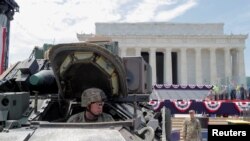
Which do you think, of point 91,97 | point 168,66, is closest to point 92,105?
point 91,97

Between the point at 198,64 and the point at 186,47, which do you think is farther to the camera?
the point at 198,64

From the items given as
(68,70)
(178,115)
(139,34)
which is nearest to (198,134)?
(68,70)

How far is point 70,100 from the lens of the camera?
5211 millimetres

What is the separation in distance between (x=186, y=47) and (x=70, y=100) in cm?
5476

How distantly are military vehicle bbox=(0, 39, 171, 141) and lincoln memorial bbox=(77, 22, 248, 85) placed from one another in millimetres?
49107

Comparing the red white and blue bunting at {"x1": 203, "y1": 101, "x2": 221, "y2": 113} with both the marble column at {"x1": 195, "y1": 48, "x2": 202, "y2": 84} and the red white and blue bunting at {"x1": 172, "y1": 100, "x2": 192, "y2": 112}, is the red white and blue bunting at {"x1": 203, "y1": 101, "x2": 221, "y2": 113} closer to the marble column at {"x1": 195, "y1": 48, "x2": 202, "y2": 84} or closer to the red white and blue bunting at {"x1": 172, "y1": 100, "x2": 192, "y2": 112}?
the red white and blue bunting at {"x1": 172, "y1": 100, "x2": 192, "y2": 112}

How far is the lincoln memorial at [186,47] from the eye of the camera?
57000mm

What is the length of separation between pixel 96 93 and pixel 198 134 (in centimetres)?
609

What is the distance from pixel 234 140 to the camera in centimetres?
681

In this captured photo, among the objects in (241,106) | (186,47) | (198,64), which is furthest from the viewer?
(198,64)

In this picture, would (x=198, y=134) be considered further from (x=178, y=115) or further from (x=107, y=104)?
(x=178, y=115)

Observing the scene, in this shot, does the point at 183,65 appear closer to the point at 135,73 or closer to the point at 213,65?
the point at 213,65

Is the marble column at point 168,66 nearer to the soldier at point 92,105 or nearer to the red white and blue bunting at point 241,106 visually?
the red white and blue bunting at point 241,106

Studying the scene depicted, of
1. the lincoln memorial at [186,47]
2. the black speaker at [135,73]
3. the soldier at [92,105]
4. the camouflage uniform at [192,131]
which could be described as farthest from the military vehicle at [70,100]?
the lincoln memorial at [186,47]
